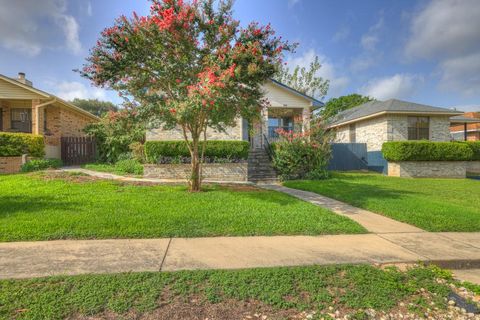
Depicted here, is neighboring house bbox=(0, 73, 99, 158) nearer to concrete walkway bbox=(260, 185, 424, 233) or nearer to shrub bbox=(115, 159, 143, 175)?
shrub bbox=(115, 159, 143, 175)

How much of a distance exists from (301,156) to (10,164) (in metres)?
13.5

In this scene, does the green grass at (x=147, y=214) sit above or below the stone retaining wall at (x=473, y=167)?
below

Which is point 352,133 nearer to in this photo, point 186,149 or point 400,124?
point 400,124

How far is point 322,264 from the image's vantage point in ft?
10.5

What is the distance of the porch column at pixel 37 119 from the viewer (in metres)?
13.7

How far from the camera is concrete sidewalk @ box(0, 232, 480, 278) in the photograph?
121 inches

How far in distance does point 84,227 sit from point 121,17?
5514 mm

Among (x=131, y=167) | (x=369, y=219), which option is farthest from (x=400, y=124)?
(x=131, y=167)

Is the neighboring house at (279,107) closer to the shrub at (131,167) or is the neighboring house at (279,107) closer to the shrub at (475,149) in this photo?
the shrub at (131,167)

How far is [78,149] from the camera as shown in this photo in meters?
15.7

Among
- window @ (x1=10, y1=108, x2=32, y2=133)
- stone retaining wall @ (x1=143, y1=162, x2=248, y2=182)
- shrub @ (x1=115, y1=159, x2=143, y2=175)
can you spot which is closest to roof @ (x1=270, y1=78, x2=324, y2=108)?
stone retaining wall @ (x1=143, y1=162, x2=248, y2=182)

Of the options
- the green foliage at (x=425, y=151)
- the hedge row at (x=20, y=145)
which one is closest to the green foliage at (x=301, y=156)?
the green foliage at (x=425, y=151)

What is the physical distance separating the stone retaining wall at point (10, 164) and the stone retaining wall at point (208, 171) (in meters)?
5.92

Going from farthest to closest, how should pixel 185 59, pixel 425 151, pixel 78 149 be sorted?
1. pixel 78 149
2. pixel 425 151
3. pixel 185 59
